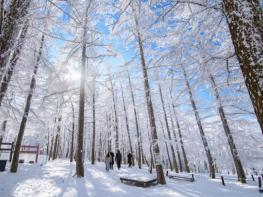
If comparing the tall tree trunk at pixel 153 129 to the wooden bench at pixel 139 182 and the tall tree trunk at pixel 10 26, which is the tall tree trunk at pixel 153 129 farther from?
the tall tree trunk at pixel 10 26

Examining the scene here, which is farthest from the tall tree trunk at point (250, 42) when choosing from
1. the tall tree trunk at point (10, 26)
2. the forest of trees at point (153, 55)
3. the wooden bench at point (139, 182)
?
the wooden bench at point (139, 182)

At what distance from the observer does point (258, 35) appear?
8.91 feet

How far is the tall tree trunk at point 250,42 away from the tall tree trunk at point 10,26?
3.93 metres

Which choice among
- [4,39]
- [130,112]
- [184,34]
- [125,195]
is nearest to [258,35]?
[184,34]

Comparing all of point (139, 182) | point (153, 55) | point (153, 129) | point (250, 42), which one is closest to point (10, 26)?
point (250, 42)

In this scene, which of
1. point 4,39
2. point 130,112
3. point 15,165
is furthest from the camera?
point 130,112

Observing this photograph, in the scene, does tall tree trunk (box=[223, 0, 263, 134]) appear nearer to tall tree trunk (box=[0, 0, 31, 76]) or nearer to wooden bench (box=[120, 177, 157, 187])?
tall tree trunk (box=[0, 0, 31, 76])

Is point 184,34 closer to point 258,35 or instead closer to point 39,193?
point 258,35

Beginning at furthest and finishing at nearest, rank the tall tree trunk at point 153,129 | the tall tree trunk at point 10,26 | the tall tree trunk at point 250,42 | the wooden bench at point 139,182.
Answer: the tall tree trunk at point 153,129
the wooden bench at point 139,182
the tall tree trunk at point 10,26
the tall tree trunk at point 250,42

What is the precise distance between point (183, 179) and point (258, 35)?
1119cm

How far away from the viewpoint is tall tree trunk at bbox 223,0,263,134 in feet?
8.61

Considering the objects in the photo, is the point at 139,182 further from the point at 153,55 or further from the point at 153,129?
the point at 153,55

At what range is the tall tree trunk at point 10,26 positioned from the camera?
10.2ft

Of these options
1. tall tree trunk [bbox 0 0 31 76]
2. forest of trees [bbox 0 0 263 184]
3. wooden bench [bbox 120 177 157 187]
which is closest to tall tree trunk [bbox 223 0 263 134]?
forest of trees [bbox 0 0 263 184]
